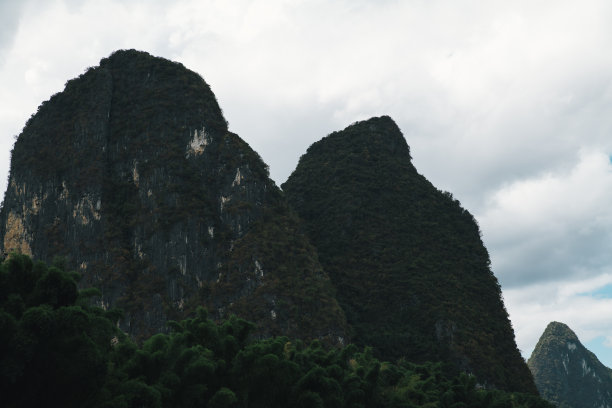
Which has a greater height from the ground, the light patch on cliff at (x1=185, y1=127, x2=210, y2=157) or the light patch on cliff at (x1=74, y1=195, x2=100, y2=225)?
the light patch on cliff at (x1=185, y1=127, x2=210, y2=157)

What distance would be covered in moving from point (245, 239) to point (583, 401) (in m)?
109

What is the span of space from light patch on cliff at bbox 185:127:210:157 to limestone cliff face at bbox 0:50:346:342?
0.13m

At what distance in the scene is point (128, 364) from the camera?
18.5 m

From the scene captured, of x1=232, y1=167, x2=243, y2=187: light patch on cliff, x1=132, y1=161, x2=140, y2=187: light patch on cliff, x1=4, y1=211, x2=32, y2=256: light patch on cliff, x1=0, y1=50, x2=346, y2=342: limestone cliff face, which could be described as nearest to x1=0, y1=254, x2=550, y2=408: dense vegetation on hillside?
x1=0, y1=50, x2=346, y2=342: limestone cliff face

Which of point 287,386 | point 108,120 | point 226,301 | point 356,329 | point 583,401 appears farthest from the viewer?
point 583,401

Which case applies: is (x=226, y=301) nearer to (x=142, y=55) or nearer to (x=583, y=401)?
(x=142, y=55)

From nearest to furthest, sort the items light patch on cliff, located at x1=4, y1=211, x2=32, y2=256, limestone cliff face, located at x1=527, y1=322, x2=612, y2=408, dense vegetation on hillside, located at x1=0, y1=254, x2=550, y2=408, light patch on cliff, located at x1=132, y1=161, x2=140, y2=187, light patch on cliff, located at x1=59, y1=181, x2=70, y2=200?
dense vegetation on hillside, located at x1=0, y1=254, x2=550, y2=408
light patch on cliff, located at x1=4, y1=211, x2=32, y2=256
light patch on cliff, located at x1=59, y1=181, x2=70, y2=200
light patch on cliff, located at x1=132, y1=161, x2=140, y2=187
limestone cliff face, located at x1=527, y1=322, x2=612, y2=408

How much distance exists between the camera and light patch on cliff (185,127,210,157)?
6769cm

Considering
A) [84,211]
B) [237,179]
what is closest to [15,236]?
[84,211]

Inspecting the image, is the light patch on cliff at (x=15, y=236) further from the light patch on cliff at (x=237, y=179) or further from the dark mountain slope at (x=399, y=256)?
the dark mountain slope at (x=399, y=256)

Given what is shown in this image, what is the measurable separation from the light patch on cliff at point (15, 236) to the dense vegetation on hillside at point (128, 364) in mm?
48071

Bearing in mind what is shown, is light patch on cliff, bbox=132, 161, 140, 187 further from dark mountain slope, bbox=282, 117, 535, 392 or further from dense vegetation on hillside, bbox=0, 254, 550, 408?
dense vegetation on hillside, bbox=0, 254, 550, 408

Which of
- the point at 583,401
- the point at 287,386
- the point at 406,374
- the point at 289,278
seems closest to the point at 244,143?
the point at 289,278

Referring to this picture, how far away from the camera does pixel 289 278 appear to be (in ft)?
190
